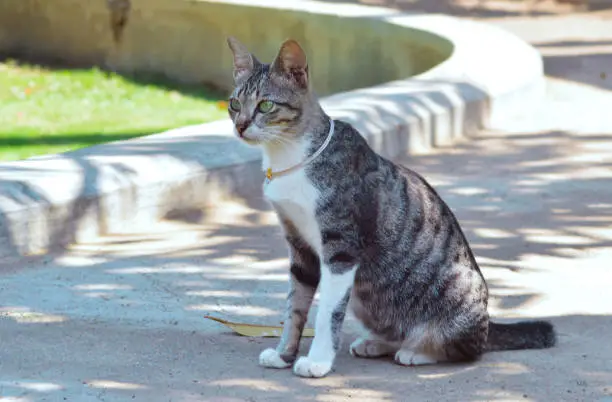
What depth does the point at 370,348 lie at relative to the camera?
5.02 m

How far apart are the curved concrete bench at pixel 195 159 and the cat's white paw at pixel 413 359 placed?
2474mm

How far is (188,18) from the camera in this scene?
44.8 feet

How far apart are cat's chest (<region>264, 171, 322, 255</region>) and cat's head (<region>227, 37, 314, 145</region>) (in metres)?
0.17

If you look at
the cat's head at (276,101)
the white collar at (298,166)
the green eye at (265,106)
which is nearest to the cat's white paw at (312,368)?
the white collar at (298,166)

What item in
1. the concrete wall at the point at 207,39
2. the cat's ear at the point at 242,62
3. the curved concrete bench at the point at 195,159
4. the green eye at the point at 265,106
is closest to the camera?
the green eye at the point at 265,106

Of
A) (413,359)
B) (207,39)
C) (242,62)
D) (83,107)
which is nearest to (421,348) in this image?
(413,359)

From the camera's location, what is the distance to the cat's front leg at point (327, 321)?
4.66 meters

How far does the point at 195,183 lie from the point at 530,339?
2829mm

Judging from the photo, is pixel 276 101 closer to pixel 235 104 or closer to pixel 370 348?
pixel 235 104

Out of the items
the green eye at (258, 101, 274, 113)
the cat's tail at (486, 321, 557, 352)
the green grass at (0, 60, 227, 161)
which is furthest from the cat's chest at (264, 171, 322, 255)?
the green grass at (0, 60, 227, 161)

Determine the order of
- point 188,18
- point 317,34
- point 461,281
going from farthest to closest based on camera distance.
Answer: point 188,18 → point 317,34 → point 461,281

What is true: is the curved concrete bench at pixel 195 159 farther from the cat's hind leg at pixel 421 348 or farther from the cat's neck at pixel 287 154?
the cat's hind leg at pixel 421 348

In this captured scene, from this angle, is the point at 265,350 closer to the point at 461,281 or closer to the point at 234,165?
the point at 461,281

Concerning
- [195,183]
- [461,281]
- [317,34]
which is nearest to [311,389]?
[461,281]
